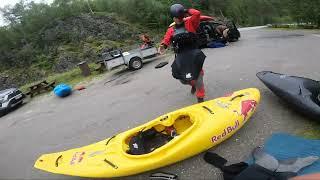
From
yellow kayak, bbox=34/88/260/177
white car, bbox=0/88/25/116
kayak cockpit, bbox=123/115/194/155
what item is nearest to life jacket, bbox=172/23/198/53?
yellow kayak, bbox=34/88/260/177

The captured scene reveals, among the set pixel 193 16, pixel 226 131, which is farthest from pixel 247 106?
pixel 193 16

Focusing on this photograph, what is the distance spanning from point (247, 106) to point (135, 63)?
9.83 meters

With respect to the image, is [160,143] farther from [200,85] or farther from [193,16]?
[193,16]

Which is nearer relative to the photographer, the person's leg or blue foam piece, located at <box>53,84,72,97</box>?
the person's leg

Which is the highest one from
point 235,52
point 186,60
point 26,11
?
point 26,11

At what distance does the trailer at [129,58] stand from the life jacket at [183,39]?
8545mm

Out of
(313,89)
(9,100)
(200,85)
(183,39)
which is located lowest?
(9,100)

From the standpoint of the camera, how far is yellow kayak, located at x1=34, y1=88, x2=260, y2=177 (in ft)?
16.8

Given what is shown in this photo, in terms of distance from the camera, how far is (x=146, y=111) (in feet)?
28.5

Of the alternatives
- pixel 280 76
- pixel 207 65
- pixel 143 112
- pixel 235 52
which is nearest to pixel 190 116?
pixel 280 76

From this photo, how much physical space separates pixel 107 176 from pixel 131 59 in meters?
10.7

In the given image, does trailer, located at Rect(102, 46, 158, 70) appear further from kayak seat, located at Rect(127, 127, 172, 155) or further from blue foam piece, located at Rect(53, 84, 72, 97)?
kayak seat, located at Rect(127, 127, 172, 155)

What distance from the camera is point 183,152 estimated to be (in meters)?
5.30

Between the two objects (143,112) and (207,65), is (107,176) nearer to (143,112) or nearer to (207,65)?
(143,112)
